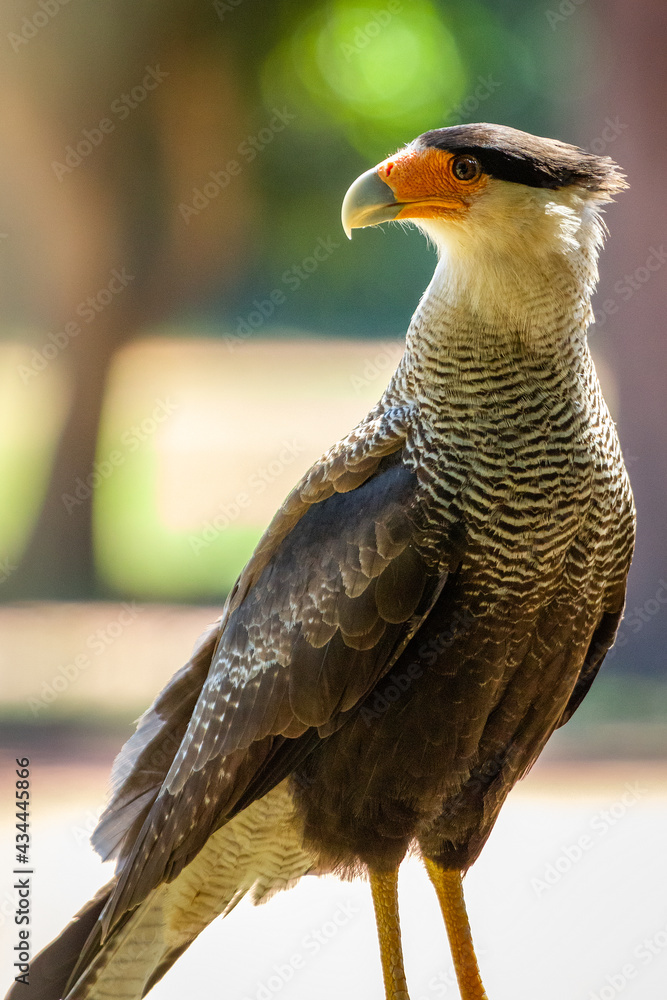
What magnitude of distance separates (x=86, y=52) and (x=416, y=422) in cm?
182

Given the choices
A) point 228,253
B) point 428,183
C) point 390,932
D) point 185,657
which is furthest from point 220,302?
point 390,932

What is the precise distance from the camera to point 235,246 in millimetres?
2719

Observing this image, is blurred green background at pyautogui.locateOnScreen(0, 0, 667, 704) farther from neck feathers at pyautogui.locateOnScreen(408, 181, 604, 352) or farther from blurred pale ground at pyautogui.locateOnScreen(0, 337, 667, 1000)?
neck feathers at pyautogui.locateOnScreen(408, 181, 604, 352)

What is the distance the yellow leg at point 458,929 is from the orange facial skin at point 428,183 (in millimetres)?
977

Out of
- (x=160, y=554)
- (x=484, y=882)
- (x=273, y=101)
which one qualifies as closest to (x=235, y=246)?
(x=273, y=101)

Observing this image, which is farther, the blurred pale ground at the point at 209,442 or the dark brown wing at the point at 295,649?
the blurred pale ground at the point at 209,442

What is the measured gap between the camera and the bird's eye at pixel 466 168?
1.19 metres

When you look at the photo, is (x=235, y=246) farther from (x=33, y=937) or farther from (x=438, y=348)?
(x=33, y=937)

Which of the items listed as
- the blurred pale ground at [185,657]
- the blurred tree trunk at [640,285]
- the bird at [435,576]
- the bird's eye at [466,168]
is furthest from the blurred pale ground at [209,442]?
the bird's eye at [466,168]

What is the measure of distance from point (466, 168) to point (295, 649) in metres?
0.67

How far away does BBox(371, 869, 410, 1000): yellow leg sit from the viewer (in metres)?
1.39

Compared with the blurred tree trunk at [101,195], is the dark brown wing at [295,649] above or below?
below

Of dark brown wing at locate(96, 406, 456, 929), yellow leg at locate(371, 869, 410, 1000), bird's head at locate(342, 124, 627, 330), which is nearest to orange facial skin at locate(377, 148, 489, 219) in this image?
bird's head at locate(342, 124, 627, 330)

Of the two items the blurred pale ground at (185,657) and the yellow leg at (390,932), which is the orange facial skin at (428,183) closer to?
the yellow leg at (390,932)
